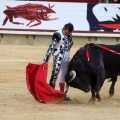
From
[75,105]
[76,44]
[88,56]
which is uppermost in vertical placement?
[88,56]

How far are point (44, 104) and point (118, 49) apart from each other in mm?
1770

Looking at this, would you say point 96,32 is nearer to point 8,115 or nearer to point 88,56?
point 88,56

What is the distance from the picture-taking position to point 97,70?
10.1 metres

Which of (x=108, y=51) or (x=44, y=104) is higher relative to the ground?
(x=108, y=51)

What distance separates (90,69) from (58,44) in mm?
718

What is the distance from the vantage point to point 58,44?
10117 mm

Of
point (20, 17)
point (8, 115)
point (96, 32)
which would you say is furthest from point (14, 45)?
point (8, 115)

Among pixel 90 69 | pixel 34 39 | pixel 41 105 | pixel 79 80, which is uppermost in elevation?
pixel 90 69

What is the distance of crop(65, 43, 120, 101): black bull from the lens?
33.0 feet

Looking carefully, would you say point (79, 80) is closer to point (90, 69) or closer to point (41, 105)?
point (90, 69)

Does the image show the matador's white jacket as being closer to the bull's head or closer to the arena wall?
the bull's head

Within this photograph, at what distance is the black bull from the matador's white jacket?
28cm

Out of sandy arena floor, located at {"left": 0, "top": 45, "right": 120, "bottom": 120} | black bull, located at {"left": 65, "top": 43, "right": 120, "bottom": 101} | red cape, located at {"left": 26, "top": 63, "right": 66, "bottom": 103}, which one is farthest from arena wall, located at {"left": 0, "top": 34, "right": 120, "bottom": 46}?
red cape, located at {"left": 26, "top": 63, "right": 66, "bottom": 103}

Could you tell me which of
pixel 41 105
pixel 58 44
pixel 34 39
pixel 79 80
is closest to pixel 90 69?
pixel 79 80
